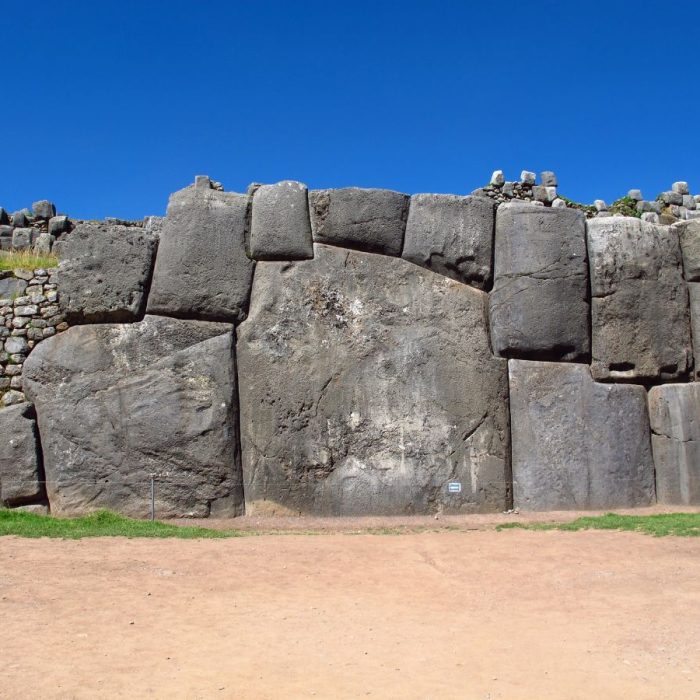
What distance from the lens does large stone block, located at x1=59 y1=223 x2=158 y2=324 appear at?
31.8 feet

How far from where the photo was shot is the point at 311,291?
992 cm

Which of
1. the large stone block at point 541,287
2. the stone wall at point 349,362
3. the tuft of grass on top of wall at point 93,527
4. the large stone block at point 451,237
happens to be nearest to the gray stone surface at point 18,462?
the stone wall at point 349,362

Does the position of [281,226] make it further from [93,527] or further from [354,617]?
[354,617]

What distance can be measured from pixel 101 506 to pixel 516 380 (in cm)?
522

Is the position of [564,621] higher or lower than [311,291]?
lower

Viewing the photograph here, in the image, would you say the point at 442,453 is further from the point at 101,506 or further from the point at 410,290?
the point at 101,506

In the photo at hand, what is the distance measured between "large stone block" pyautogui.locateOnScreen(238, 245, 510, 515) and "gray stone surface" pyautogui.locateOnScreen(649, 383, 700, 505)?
199 cm

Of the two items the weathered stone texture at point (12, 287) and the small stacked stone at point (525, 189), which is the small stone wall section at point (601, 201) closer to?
the small stacked stone at point (525, 189)

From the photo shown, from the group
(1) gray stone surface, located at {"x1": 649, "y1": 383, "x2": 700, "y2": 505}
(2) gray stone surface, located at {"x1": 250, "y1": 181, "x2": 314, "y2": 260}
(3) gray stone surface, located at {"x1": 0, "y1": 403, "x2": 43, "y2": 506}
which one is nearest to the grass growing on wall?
(3) gray stone surface, located at {"x1": 0, "y1": 403, "x2": 43, "y2": 506}

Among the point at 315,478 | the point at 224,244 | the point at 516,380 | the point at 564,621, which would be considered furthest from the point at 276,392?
the point at 564,621

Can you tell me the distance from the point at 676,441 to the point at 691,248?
101 inches

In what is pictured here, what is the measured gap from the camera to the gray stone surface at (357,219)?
10.0 m

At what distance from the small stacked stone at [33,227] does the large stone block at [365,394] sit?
8.17 meters

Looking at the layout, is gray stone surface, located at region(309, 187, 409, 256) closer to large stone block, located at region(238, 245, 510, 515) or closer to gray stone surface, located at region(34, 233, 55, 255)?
large stone block, located at region(238, 245, 510, 515)
